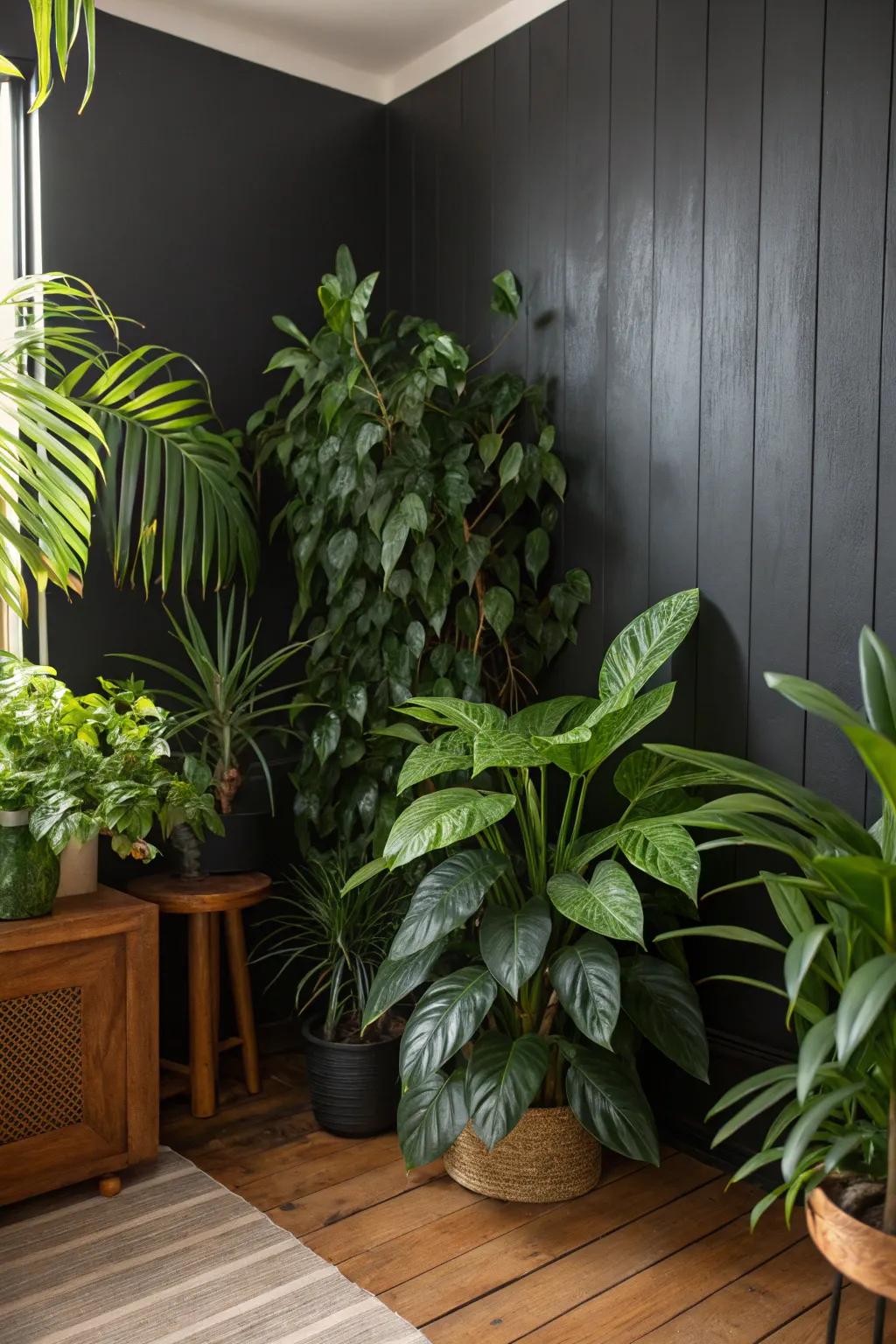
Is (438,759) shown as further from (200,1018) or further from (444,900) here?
(200,1018)

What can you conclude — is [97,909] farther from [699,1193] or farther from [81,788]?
[699,1193]

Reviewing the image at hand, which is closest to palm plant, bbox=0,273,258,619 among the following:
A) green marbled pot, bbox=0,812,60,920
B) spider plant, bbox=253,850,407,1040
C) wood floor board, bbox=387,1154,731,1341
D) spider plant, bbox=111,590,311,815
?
spider plant, bbox=111,590,311,815

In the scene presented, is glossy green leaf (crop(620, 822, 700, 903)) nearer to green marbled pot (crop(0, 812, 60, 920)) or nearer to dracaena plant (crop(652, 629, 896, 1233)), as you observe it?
dracaena plant (crop(652, 629, 896, 1233))

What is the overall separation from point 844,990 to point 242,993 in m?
1.73

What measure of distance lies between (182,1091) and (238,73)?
107 inches

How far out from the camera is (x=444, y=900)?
2172 millimetres

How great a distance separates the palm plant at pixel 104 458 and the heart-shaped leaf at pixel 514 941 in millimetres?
1110

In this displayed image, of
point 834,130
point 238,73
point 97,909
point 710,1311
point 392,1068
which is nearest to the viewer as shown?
point 710,1311

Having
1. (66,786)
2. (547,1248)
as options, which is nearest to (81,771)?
(66,786)

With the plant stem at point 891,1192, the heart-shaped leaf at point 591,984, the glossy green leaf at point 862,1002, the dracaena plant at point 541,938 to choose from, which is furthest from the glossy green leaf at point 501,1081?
the glossy green leaf at point 862,1002

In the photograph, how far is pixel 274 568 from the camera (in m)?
3.23

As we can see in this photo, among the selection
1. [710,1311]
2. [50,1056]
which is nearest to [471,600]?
[50,1056]

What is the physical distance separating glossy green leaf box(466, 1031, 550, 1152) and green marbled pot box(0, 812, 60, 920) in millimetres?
941

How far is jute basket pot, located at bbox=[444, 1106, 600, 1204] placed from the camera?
2.30 meters
